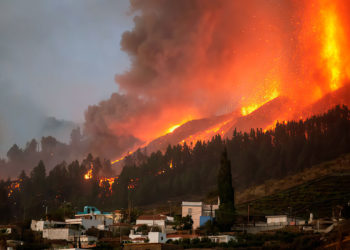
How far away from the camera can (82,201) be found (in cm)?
12419

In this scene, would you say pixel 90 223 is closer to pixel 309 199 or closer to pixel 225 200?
pixel 225 200

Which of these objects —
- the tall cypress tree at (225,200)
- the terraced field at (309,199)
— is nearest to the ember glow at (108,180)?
the terraced field at (309,199)

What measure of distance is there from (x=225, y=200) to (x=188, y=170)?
62793 millimetres

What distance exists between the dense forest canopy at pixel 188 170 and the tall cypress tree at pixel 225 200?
127 feet

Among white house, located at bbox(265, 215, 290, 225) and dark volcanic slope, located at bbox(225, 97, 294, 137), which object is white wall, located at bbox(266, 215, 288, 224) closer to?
white house, located at bbox(265, 215, 290, 225)

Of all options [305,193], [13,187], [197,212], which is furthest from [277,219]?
[13,187]

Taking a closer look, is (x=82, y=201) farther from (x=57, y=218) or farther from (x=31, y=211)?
(x=57, y=218)

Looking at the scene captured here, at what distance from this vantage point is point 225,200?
7069cm

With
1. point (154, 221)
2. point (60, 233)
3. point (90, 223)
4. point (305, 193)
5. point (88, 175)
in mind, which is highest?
point (88, 175)

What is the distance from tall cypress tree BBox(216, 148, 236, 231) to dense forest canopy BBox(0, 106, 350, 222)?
127ft

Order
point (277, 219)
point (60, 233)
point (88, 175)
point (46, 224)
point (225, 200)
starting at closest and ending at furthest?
point (60, 233) → point (46, 224) → point (277, 219) → point (225, 200) → point (88, 175)

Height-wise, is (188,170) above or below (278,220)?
above

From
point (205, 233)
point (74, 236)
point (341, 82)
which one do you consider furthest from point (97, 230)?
point (341, 82)

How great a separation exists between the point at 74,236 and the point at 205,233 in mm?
15796
